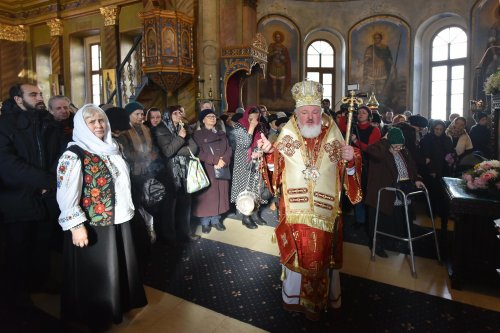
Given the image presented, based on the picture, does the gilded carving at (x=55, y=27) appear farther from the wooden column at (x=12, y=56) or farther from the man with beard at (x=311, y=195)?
the man with beard at (x=311, y=195)

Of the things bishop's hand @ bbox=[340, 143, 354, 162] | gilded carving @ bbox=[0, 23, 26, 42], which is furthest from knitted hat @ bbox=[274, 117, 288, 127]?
gilded carving @ bbox=[0, 23, 26, 42]

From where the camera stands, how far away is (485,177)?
342cm

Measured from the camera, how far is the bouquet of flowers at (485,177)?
3375 millimetres

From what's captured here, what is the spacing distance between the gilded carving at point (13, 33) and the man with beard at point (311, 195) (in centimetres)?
1600

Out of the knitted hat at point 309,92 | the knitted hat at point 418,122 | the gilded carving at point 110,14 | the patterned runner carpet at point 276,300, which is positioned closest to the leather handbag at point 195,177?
the patterned runner carpet at point 276,300

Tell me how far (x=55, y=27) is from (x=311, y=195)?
1447 cm

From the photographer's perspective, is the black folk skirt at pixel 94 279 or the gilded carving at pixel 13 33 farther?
the gilded carving at pixel 13 33

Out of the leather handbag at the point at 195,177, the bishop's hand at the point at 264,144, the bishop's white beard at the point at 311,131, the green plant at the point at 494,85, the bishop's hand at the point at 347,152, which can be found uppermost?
the green plant at the point at 494,85

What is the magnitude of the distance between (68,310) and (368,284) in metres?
2.74

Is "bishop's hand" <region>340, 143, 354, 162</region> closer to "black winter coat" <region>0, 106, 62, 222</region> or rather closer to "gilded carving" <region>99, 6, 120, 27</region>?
"black winter coat" <region>0, 106, 62, 222</region>

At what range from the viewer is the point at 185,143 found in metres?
4.68

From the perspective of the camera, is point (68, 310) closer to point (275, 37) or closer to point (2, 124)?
point (2, 124)

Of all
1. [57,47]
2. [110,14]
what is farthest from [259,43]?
[57,47]

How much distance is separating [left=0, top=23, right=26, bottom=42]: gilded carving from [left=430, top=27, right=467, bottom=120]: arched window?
1590cm
